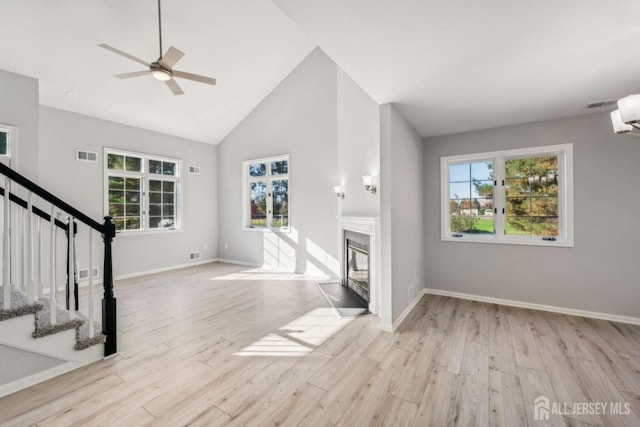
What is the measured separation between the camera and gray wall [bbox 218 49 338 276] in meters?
5.31

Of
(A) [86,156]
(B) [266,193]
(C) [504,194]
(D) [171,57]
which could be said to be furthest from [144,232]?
(C) [504,194]

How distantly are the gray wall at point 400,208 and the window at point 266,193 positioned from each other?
2958 mm

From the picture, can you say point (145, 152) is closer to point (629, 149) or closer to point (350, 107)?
point (350, 107)

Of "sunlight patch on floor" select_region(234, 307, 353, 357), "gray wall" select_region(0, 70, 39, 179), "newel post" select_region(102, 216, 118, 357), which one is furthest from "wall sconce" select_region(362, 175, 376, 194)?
"gray wall" select_region(0, 70, 39, 179)

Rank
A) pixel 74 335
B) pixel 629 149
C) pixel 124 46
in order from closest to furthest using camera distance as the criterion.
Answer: pixel 74 335
pixel 629 149
pixel 124 46

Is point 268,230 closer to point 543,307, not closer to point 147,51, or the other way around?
point 147,51

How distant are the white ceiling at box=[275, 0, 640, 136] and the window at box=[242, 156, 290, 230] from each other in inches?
142

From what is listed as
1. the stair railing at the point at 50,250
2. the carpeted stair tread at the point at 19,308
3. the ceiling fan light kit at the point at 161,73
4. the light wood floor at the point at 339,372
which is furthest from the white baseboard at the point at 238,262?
the ceiling fan light kit at the point at 161,73

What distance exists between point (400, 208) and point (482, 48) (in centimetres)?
178

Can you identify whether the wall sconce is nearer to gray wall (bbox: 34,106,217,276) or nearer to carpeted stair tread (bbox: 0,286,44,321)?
carpeted stair tread (bbox: 0,286,44,321)

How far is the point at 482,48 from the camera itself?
1.98 m

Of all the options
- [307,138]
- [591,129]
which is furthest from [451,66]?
[307,138]

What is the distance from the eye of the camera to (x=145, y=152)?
555cm

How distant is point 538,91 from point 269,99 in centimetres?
509
